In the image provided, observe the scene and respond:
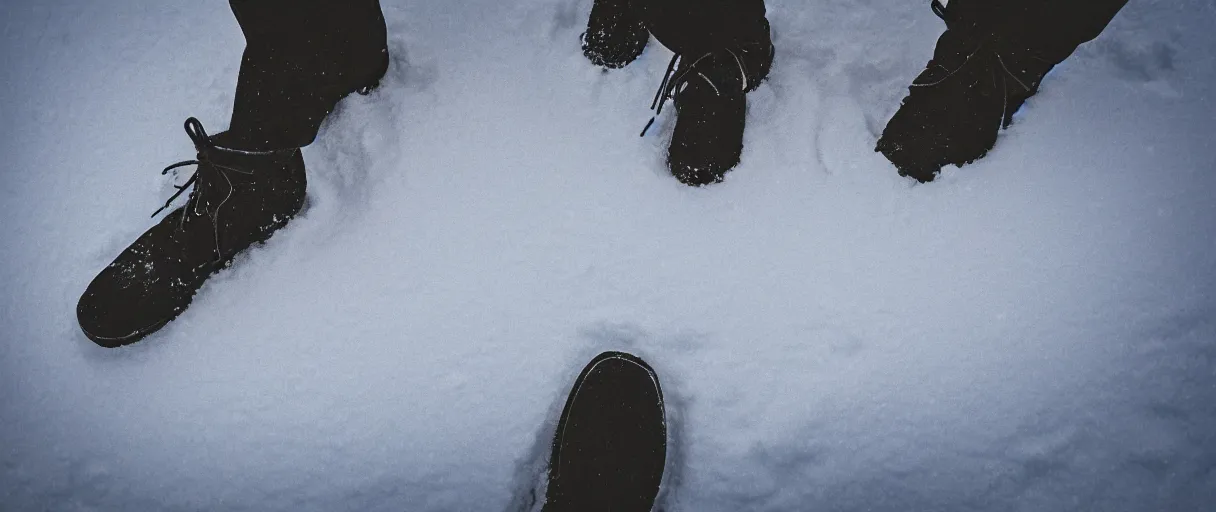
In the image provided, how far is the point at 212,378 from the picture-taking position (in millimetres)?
1222

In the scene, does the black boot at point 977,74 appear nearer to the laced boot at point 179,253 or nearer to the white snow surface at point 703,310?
the white snow surface at point 703,310

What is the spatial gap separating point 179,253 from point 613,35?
101 centimetres

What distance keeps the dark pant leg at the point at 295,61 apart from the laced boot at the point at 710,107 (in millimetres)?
584

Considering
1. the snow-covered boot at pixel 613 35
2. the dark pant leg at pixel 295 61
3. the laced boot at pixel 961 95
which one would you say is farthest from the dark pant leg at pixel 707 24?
the dark pant leg at pixel 295 61

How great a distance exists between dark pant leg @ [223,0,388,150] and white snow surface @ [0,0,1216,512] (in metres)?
0.20

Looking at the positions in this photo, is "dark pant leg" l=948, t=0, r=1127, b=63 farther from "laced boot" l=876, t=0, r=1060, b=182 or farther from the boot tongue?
the boot tongue

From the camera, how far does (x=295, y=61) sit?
1013mm

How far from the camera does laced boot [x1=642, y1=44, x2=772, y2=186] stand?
1.10 m

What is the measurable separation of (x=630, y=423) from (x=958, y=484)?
661 millimetres

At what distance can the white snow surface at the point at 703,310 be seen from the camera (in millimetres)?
1166

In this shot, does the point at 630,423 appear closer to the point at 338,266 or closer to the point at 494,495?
the point at 494,495

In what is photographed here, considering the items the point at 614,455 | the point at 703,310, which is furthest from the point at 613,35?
the point at 614,455

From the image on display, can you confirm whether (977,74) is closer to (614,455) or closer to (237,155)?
(614,455)

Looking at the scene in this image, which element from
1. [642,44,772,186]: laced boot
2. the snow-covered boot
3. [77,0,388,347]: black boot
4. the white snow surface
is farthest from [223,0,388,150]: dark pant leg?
[642,44,772,186]: laced boot
